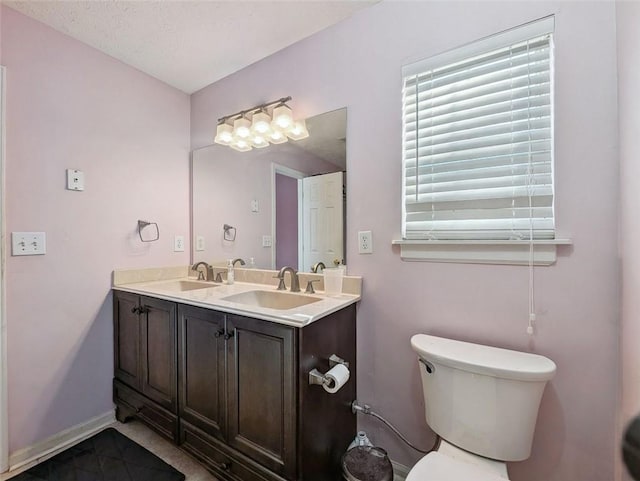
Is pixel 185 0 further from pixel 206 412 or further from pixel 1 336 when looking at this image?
pixel 206 412

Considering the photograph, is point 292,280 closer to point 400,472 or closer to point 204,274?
point 204,274

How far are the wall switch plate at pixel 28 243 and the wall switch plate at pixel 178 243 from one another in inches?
28.6

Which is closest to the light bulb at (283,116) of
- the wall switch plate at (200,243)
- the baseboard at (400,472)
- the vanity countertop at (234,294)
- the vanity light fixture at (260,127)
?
the vanity light fixture at (260,127)

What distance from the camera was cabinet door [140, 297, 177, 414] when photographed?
148cm

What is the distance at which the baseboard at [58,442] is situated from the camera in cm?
142

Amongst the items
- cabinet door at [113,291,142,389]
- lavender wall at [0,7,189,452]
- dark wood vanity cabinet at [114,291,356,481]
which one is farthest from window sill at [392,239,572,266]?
lavender wall at [0,7,189,452]

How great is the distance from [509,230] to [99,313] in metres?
2.26

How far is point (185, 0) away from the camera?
4.52 feet

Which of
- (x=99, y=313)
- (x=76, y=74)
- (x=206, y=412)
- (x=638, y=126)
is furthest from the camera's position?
(x=99, y=313)

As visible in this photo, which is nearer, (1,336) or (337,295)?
(1,336)

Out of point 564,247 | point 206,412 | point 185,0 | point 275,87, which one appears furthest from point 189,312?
point 564,247

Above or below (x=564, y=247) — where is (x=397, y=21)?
above

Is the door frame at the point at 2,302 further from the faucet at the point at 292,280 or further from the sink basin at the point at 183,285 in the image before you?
the faucet at the point at 292,280

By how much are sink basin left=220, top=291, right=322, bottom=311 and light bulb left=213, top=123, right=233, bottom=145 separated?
1063mm
